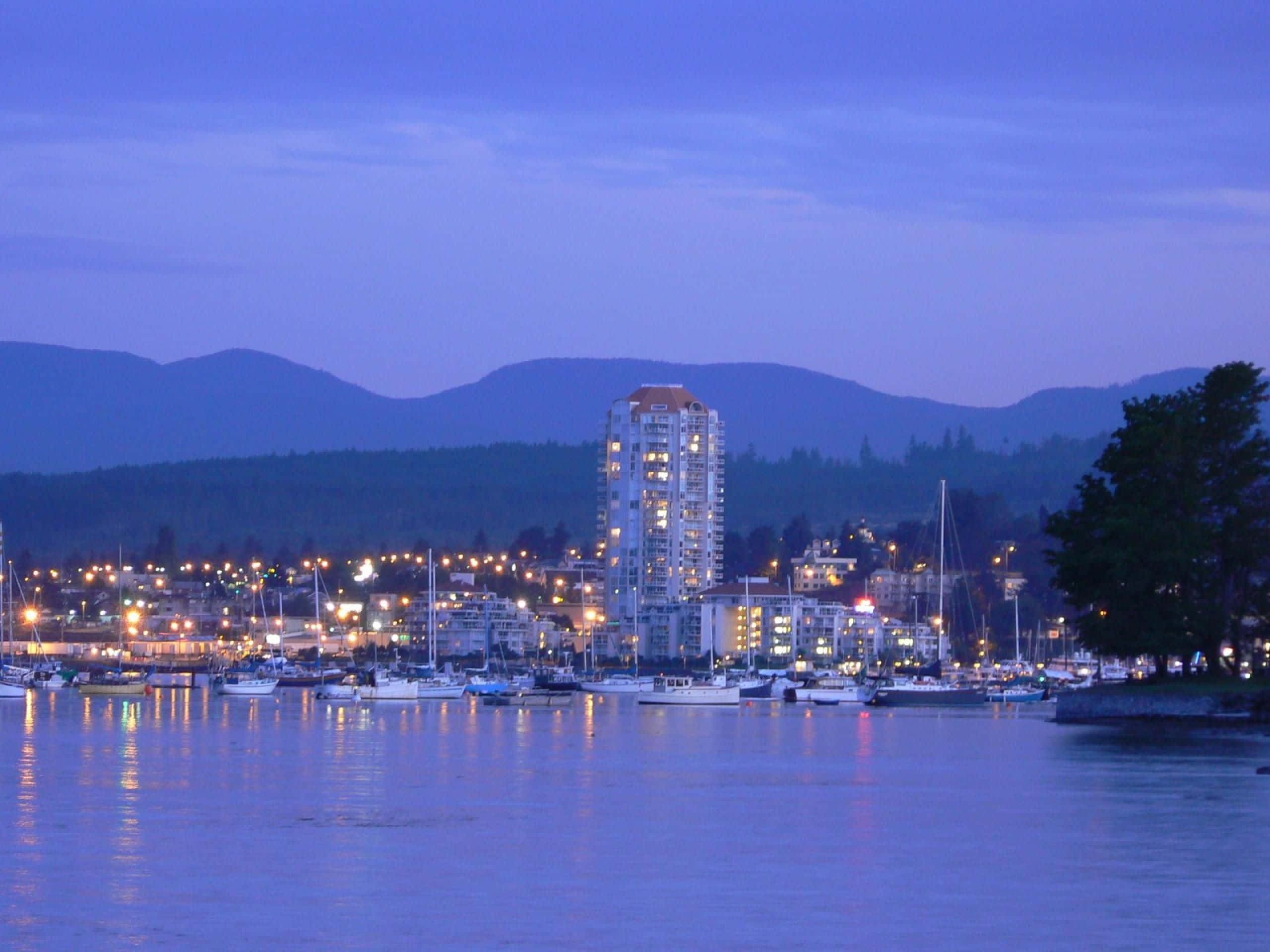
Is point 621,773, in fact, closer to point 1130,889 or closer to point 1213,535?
point 1130,889

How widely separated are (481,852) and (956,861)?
6285 millimetres

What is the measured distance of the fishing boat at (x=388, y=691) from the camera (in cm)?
11312

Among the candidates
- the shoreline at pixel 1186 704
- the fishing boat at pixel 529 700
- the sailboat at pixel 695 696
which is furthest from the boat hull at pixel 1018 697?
the shoreline at pixel 1186 704

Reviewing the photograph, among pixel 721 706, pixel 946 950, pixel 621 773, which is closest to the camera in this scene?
pixel 946 950

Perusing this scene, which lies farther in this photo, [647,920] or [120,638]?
[120,638]

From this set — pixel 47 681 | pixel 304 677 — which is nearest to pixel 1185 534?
pixel 47 681

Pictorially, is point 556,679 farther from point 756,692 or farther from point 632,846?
point 632,846

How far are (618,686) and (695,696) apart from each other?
29.5 m

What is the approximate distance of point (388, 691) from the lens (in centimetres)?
11319

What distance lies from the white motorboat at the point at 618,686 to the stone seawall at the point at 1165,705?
58.5 m

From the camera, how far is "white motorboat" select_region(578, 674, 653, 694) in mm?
139250

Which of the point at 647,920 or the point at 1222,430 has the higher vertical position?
the point at 1222,430

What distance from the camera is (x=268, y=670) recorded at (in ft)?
510

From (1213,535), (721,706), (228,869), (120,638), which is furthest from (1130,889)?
(120,638)
